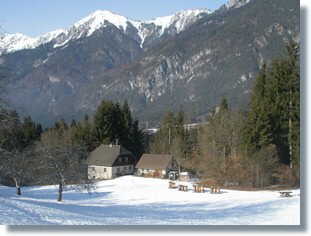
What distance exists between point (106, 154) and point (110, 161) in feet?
2.26

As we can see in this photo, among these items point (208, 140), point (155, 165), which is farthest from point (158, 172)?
point (208, 140)

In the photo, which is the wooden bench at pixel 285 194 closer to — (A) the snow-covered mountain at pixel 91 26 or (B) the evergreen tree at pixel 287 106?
(B) the evergreen tree at pixel 287 106

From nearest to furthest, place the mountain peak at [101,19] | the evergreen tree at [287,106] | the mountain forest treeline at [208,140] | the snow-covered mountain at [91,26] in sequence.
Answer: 1. the snow-covered mountain at [91,26]
2. the mountain peak at [101,19]
3. the evergreen tree at [287,106]
4. the mountain forest treeline at [208,140]

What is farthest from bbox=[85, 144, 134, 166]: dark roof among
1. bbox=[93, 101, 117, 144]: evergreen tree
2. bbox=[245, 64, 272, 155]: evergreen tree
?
bbox=[245, 64, 272, 155]: evergreen tree

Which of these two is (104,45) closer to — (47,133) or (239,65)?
(47,133)

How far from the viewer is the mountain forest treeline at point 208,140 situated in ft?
28.6

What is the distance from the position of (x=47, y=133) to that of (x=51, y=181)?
38.9ft

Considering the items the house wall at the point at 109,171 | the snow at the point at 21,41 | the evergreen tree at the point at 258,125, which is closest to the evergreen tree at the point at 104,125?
the house wall at the point at 109,171

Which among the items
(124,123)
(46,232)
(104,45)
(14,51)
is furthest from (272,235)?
(124,123)

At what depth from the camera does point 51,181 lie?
42.0 ft

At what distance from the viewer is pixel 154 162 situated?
24.7 meters

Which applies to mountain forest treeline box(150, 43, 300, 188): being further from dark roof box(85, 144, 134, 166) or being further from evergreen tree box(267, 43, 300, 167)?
dark roof box(85, 144, 134, 166)

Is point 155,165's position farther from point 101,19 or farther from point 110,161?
point 101,19

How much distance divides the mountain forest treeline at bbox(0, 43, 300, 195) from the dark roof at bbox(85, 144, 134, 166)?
2.68ft
